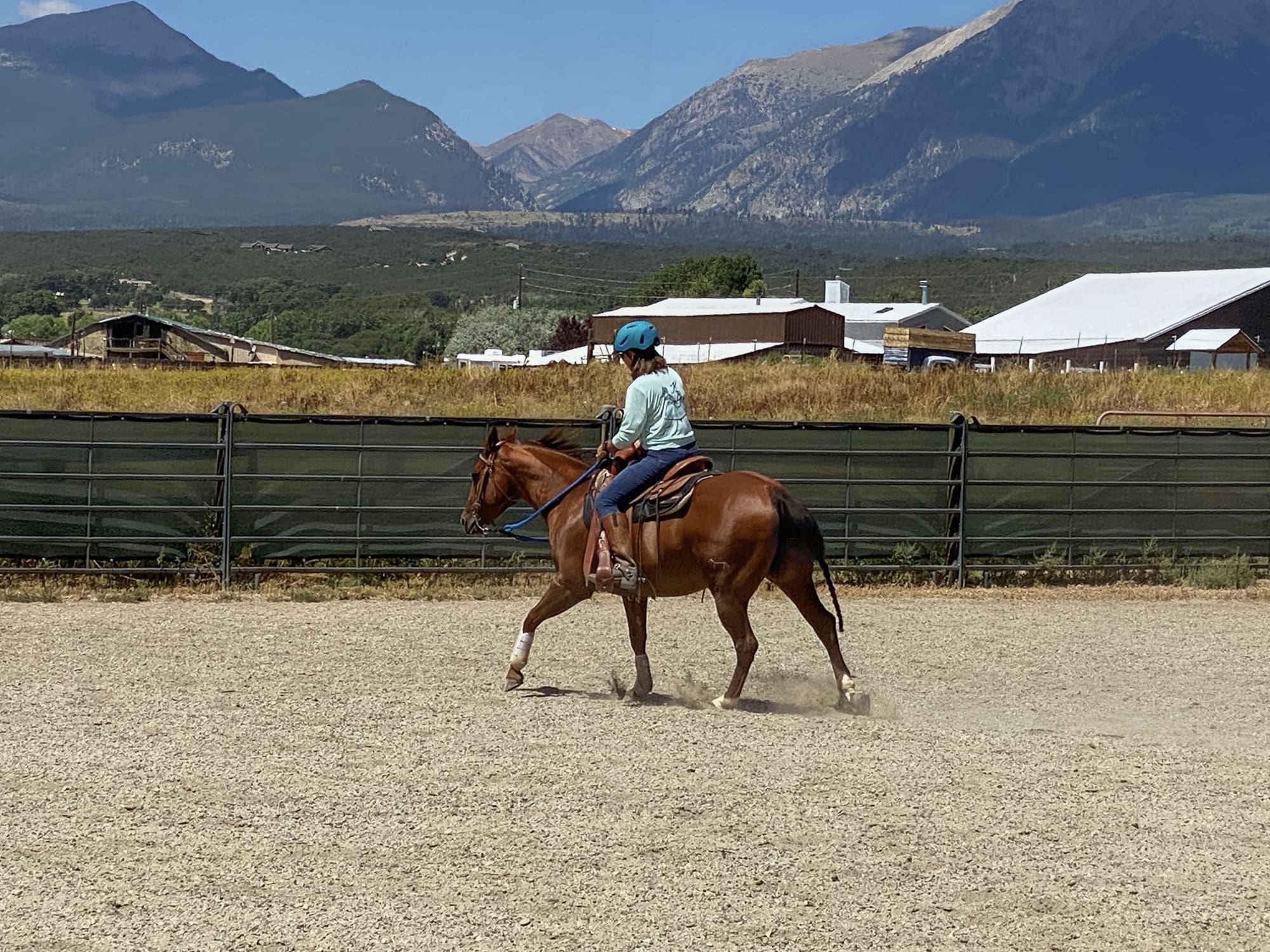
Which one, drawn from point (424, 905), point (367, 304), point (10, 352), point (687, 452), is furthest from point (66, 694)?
point (367, 304)

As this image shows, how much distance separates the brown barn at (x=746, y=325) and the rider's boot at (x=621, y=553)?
205 ft

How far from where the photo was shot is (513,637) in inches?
522

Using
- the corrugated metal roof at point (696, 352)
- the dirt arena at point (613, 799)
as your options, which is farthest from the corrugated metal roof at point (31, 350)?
the dirt arena at point (613, 799)

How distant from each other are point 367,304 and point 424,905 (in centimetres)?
14208

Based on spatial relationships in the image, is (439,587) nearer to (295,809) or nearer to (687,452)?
(687,452)

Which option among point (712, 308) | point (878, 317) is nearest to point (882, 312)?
point (878, 317)

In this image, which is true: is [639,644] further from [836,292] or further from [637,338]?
[836,292]

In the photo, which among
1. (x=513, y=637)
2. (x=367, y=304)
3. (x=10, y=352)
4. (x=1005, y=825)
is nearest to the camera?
(x=1005, y=825)

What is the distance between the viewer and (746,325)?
76938 millimetres

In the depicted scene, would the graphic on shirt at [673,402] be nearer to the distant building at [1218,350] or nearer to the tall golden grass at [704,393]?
the tall golden grass at [704,393]

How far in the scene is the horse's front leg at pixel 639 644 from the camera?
10.4 meters

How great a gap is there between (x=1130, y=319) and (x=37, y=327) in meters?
84.7

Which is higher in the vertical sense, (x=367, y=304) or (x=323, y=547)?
(x=367, y=304)

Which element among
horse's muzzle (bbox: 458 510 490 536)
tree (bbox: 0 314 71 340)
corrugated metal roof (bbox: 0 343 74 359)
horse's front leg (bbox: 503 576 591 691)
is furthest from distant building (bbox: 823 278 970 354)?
horse's front leg (bbox: 503 576 591 691)
